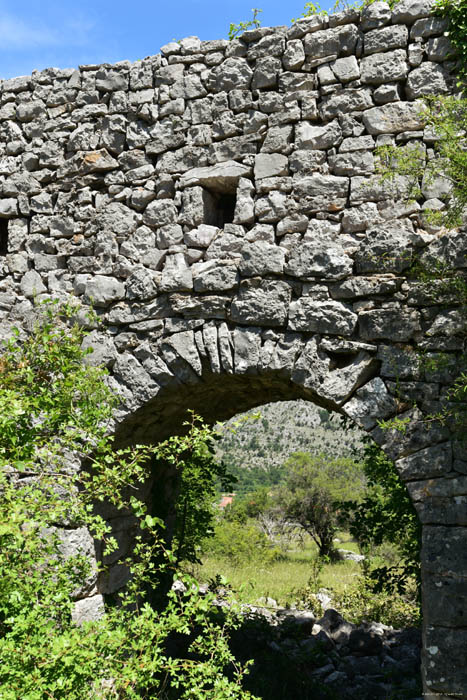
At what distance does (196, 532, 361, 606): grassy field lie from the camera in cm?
952

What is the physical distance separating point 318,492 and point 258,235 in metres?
12.4

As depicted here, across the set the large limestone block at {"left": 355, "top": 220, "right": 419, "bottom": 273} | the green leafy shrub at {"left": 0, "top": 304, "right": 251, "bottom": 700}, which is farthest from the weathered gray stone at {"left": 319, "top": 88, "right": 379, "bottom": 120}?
the green leafy shrub at {"left": 0, "top": 304, "right": 251, "bottom": 700}

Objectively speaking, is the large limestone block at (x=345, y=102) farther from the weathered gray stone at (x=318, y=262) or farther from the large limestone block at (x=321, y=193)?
the weathered gray stone at (x=318, y=262)

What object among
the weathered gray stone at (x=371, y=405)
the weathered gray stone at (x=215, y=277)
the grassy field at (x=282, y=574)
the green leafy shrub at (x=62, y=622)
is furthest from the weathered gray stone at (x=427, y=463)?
the grassy field at (x=282, y=574)

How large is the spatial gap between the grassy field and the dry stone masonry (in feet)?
18.1

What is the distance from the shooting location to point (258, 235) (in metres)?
3.96

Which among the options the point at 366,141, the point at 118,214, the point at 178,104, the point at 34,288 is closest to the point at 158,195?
the point at 118,214

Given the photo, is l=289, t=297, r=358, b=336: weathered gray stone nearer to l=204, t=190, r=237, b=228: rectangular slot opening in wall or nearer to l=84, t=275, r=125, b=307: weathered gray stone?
l=204, t=190, r=237, b=228: rectangular slot opening in wall

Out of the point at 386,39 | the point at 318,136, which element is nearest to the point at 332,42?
the point at 386,39

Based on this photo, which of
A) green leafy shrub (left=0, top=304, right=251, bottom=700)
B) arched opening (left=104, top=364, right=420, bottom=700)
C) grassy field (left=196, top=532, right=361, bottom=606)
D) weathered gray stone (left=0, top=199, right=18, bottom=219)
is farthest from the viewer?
grassy field (left=196, top=532, right=361, bottom=606)

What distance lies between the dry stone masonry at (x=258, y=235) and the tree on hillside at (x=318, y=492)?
10.7 meters

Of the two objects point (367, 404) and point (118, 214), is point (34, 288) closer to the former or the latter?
point (118, 214)

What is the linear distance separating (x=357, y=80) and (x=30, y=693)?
375cm

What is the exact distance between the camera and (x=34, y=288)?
15.1ft
